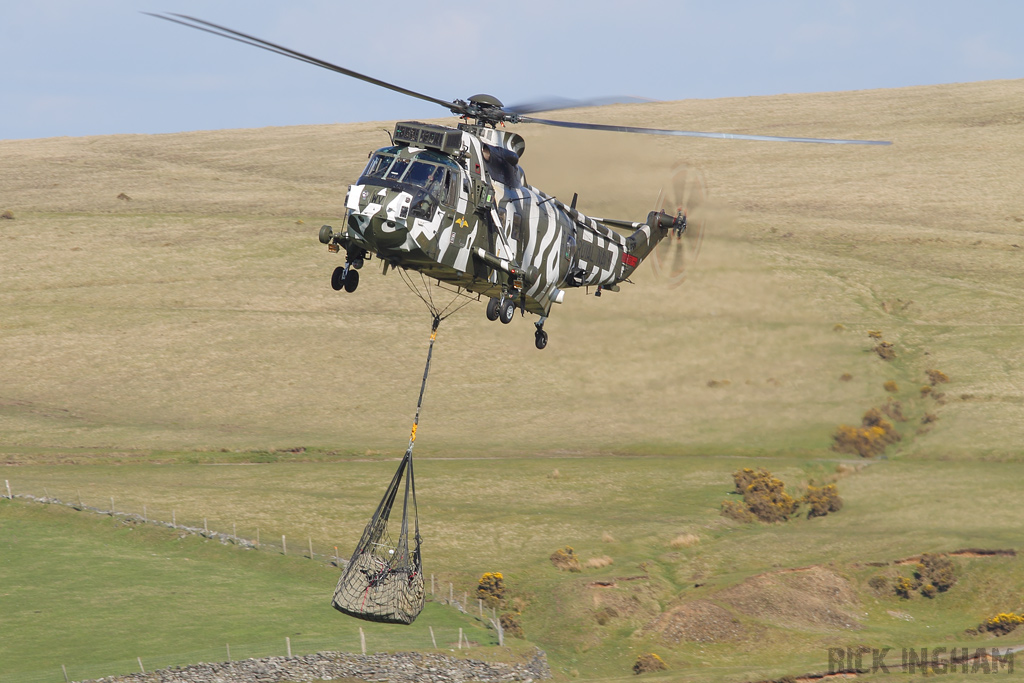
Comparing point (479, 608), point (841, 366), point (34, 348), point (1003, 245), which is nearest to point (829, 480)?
point (841, 366)

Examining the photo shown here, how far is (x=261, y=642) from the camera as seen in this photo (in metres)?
42.3

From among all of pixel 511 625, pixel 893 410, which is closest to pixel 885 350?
pixel 893 410

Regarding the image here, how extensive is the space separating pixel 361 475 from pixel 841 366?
27.6m

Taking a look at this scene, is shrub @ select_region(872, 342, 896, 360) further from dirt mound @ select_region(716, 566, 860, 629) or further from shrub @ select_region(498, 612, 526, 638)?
shrub @ select_region(498, 612, 526, 638)

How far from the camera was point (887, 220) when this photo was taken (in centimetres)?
10506

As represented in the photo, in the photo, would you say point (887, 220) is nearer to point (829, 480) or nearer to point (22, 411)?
point (829, 480)

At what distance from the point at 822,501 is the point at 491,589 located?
62.2ft

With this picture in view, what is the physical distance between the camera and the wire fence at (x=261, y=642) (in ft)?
130

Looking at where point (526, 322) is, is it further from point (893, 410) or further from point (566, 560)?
point (893, 410)

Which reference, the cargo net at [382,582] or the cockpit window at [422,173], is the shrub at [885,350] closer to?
the cargo net at [382,582]

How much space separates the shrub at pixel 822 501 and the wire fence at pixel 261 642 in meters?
18.9

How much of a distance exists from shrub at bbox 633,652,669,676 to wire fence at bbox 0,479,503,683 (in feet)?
18.4

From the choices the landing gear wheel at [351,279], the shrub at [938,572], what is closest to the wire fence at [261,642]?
the landing gear wheel at [351,279]

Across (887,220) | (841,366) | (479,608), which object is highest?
(887,220)
